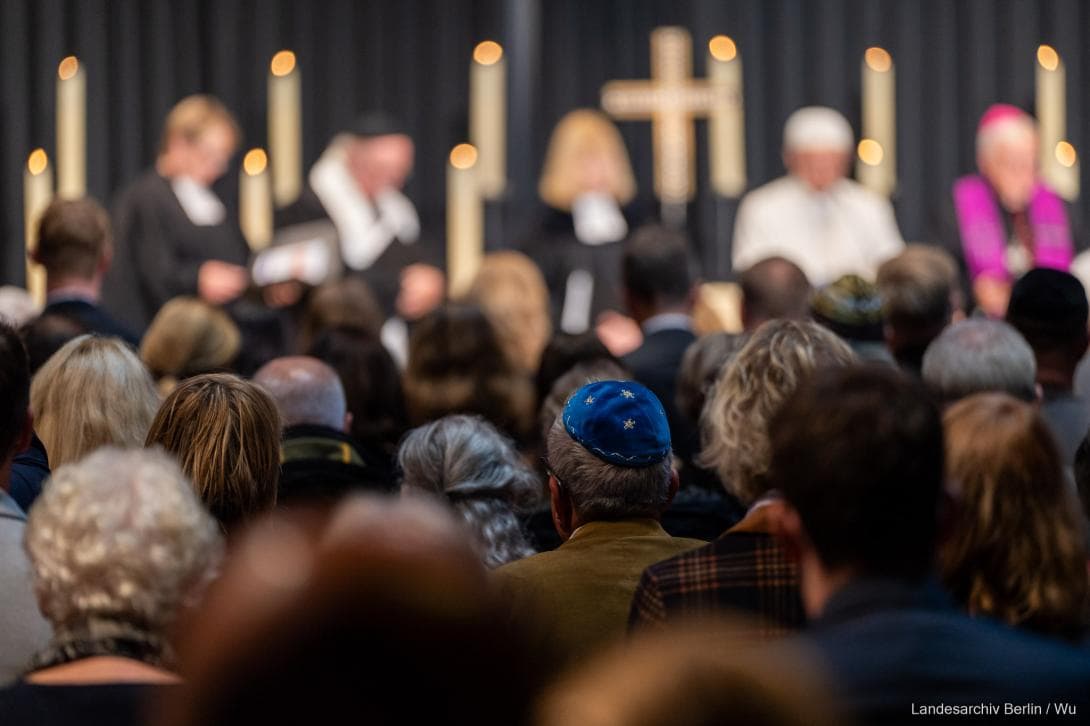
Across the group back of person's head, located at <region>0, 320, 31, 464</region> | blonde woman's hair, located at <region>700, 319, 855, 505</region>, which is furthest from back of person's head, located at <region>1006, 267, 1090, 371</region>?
back of person's head, located at <region>0, 320, 31, 464</region>

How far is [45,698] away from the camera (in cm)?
203

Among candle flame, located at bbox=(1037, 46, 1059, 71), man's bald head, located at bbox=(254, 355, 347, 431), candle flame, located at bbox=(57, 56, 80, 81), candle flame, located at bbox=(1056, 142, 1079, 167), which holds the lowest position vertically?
man's bald head, located at bbox=(254, 355, 347, 431)

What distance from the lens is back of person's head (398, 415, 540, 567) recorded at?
11.6 ft

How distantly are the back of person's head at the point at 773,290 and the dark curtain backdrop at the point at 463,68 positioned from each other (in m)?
4.31

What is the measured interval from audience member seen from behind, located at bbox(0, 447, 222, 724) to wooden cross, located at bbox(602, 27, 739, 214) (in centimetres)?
798

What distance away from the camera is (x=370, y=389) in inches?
194

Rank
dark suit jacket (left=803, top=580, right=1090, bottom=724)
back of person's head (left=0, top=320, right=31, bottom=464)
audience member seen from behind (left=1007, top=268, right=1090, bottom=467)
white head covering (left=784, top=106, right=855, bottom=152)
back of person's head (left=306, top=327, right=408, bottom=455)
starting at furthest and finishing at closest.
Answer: white head covering (left=784, top=106, right=855, bottom=152) → back of person's head (left=306, top=327, right=408, bottom=455) → audience member seen from behind (left=1007, top=268, right=1090, bottom=467) → back of person's head (left=0, top=320, right=31, bottom=464) → dark suit jacket (left=803, top=580, right=1090, bottom=724)

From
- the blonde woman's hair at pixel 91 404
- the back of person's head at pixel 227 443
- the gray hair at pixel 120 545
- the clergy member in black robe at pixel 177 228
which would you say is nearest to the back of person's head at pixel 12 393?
the back of person's head at pixel 227 443

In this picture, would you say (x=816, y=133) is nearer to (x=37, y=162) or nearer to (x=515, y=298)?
(x=515, y=298)

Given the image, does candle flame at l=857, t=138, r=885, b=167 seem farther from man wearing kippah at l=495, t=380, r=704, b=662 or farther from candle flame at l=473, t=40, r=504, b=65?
man wearing kippah at l=495, t=380, r=704, b=662

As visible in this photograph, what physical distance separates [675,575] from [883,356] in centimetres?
197

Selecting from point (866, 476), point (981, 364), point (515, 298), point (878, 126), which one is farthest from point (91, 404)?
point (878, 126)

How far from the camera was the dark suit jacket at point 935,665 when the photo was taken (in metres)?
1.91

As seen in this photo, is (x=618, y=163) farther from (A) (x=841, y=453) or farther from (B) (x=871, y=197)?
(A) (x=841, y=453)
